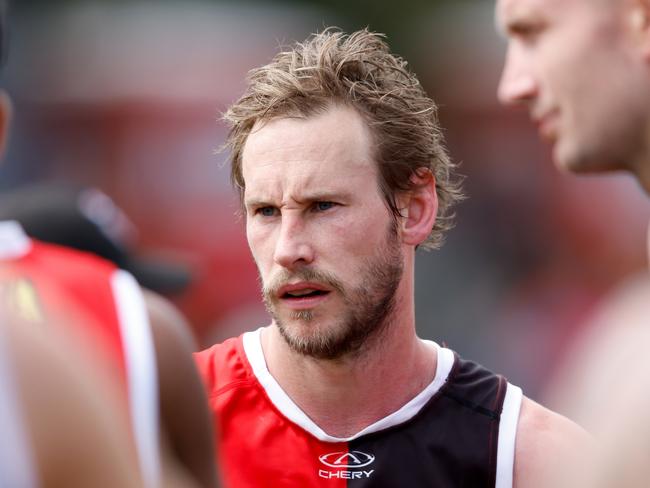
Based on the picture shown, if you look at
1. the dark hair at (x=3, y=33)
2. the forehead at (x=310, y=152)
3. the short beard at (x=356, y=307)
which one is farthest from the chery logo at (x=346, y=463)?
the dark hair at (x=3, y=33)

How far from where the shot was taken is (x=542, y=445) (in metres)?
3.71

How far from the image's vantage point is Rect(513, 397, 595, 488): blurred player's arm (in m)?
3.65

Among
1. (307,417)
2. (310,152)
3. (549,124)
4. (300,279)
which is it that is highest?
(549,124)

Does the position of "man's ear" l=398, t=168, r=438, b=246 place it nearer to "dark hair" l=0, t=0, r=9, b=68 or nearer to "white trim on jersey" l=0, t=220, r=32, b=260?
"white trim on jersey" l=0, t=220, r=32, b=260

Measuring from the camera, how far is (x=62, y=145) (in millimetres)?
10281

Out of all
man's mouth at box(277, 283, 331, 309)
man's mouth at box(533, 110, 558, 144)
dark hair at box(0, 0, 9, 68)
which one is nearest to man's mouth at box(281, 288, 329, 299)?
man's mouth at box(277, 283, 331, 309)

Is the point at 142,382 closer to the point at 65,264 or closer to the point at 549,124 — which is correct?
the point at 65,264

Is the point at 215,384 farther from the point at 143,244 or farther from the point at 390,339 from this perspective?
the point at 143,244

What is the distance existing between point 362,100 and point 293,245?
64 cm

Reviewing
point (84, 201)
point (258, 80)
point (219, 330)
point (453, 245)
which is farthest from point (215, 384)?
point (453, 245)

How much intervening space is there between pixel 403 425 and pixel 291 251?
702 mm

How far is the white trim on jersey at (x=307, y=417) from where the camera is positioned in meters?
3.78

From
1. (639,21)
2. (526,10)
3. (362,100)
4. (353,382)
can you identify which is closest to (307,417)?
(353,382)

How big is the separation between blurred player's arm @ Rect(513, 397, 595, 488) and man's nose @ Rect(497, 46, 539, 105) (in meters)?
1.61
